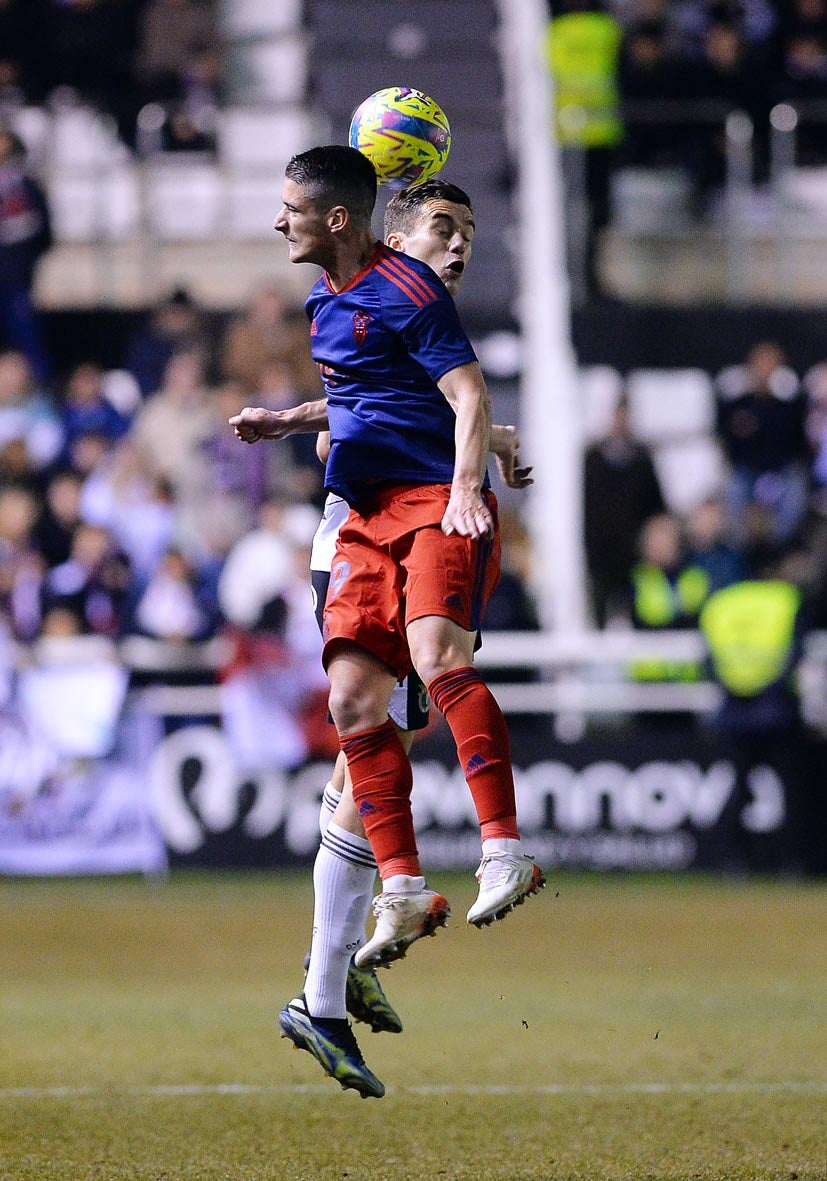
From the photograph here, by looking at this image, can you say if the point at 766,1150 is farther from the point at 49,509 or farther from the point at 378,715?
the point at 49,509

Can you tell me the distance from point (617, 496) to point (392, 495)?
959 centimetres

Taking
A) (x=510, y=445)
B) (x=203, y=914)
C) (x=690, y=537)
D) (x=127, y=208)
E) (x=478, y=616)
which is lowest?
(x=203, y=914)

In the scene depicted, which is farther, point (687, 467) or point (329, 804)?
point (687, 467)

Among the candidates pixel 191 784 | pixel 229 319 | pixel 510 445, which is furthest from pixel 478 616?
pixel 229 319

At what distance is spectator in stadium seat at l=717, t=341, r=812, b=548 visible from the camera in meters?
15.1

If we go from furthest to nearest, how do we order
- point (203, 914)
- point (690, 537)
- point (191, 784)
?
point (690, 537) → point (191, 784) → point (203, 914)

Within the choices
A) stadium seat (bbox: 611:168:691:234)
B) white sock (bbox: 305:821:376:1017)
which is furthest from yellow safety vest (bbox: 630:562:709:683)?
white sock (bbox: 305:821:376:1017)

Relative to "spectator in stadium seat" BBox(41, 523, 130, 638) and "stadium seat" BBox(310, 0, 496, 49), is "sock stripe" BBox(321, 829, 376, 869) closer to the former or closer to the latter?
"spectator in stadium seat" BBox(41, 523, 130, 638)

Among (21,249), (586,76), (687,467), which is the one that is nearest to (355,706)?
(687,467)

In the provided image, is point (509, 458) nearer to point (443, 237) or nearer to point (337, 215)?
point (443, 237)

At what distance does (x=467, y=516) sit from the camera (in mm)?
5020

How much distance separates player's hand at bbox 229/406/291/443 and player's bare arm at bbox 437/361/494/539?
2.05 feet

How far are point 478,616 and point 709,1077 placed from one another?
2.50 m

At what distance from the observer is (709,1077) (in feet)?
23.2
